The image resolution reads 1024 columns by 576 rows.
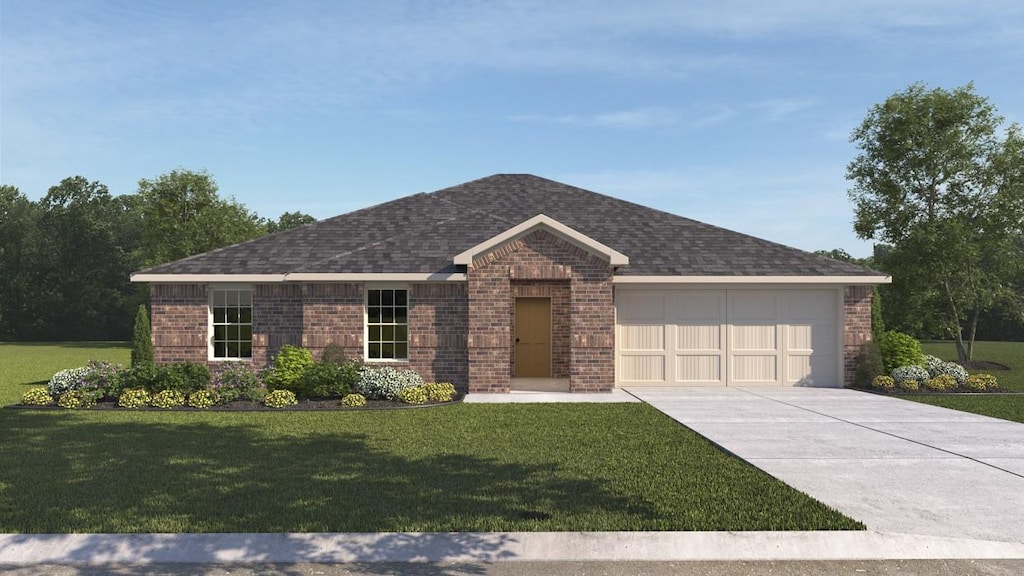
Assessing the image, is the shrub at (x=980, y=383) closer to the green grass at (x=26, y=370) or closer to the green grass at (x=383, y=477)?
the green grass at (x=383, y=477)

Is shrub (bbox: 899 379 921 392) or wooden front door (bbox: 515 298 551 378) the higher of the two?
wooden front door (bbox: 515 298 551 378)

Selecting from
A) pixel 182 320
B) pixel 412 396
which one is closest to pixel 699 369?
pixel 412 396

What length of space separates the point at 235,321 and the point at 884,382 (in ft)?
55.6

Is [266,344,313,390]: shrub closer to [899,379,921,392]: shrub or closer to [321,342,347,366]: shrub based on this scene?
[321,342,347,366]: shrub

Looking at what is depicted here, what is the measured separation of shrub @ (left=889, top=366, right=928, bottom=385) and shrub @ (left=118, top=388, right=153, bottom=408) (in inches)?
698

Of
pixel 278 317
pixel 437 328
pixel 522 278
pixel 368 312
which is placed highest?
pixel 522 278

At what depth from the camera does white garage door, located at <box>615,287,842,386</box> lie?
18656mm

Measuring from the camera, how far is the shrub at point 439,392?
50.7ft

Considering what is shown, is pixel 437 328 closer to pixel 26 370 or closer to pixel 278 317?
pixel 278 317

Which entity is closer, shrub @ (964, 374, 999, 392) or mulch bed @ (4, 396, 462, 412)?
mulch bed @ (4, 396, 462, 412)

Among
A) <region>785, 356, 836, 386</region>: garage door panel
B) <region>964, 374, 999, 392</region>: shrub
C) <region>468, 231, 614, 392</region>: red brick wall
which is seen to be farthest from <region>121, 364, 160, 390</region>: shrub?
<region>964, 374, 999, 392</region>: shrub

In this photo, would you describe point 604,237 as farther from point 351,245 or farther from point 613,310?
point 351,245

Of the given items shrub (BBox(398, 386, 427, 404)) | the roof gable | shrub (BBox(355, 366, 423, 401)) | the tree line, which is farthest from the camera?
the tree line

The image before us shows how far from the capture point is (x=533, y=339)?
2100 centimetres
